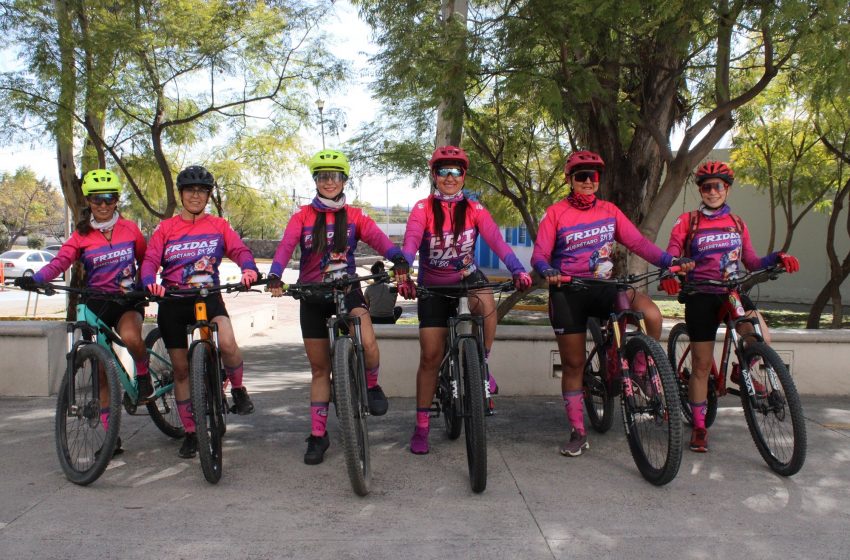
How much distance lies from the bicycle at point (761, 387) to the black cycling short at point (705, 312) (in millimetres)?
47

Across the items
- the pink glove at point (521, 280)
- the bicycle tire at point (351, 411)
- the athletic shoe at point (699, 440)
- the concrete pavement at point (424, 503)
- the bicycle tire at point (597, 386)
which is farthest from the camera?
the bicycle tire at point (597, 386)

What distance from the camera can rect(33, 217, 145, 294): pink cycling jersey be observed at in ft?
16.1

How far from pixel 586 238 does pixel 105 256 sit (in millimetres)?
3174

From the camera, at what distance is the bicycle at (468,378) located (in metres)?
4.14

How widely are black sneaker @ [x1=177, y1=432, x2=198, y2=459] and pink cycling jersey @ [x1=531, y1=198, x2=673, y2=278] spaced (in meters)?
2.52

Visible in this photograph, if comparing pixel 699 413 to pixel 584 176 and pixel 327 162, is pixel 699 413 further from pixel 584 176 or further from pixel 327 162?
pixel 327 162

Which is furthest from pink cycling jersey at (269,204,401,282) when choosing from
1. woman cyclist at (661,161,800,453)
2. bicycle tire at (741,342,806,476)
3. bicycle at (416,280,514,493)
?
bicycle tire at (741,342,806,476)

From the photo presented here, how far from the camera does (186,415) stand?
193 inches

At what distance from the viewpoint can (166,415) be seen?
5340 mm

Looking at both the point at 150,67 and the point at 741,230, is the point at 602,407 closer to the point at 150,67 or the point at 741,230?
the point at 741,230

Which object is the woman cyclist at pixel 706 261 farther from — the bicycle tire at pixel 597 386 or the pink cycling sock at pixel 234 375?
the pink cycling sock at pixel 234 375

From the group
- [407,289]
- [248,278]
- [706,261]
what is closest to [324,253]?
[248,278]

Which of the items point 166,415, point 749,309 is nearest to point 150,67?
point 166,415

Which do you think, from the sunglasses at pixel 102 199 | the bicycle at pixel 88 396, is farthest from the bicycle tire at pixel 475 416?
the sunglasses at pixel 102 199
